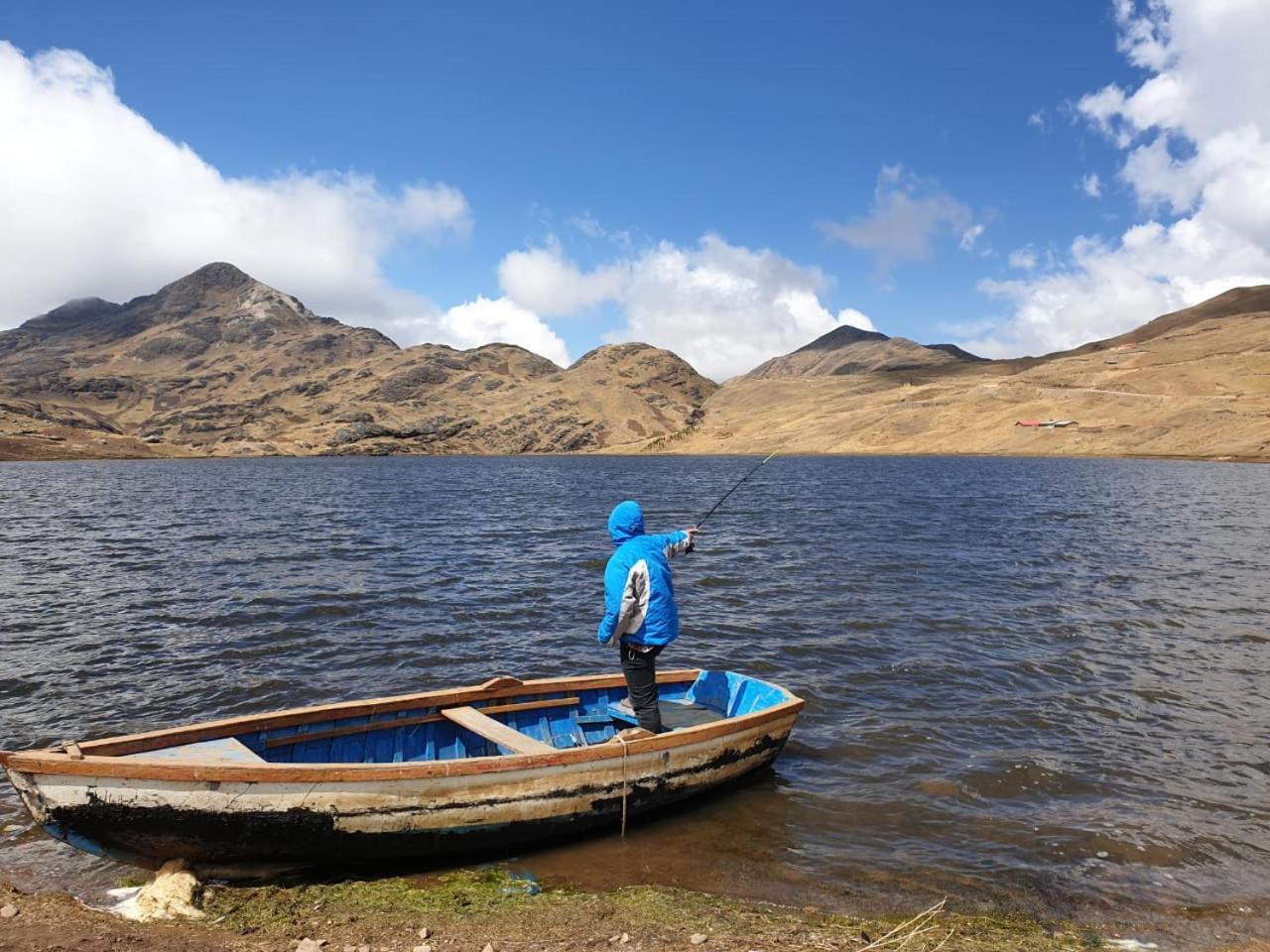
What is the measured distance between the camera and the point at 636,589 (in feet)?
32.8

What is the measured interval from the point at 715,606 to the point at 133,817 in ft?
55.2

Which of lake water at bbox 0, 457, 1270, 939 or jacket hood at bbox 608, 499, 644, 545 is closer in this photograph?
lake water at bbox 0, 457, 1270, 939

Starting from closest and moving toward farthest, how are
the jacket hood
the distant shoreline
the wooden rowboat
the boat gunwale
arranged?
the boat gunwale
the wooden rowboat
the jacket hood
the distant shoreline

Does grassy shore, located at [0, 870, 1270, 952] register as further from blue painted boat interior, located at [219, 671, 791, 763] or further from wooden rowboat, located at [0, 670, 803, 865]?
blue painted boat interior, located at [219, 671, 791, 763]

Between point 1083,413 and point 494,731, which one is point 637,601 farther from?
point 1083,413

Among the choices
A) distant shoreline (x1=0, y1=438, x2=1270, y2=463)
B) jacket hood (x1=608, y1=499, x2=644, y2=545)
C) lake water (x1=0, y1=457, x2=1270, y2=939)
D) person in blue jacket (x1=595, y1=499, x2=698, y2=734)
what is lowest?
lake water (x1=0, y1=457, x2=1270, y2=939)

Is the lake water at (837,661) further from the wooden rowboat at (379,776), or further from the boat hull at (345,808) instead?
the wooden rowboat at (379,776)

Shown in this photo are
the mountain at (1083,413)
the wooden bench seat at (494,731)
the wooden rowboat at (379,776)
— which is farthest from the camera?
the mountain at (1083,413)

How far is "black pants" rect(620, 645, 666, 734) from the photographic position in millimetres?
10312

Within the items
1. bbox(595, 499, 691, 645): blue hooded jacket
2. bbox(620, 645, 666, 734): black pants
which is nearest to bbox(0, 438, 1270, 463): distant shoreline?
bbox(620, 645, 666, 734): black pants

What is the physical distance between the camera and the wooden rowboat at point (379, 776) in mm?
7516

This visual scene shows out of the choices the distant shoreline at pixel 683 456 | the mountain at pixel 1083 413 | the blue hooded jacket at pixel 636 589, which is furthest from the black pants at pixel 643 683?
the mountain at pixel 1083 413

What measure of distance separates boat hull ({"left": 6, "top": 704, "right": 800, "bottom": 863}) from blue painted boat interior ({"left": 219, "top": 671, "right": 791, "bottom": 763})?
1251 millimetres

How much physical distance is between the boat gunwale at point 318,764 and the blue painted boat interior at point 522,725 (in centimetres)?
13
